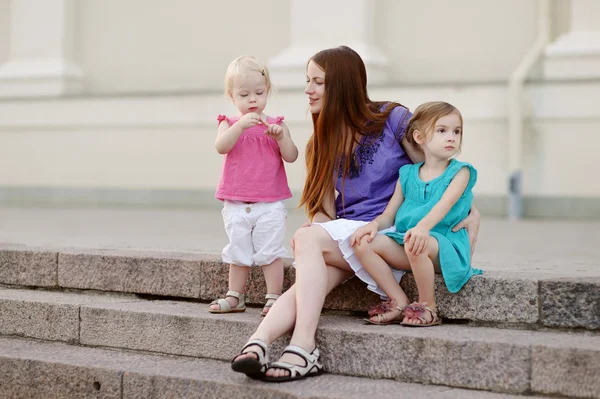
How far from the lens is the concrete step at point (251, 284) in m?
3.44

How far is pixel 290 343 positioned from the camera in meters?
3.42

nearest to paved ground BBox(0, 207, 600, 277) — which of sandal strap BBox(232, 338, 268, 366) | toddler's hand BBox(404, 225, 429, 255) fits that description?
toddler's hand BBox(404, 225, 429, 255)

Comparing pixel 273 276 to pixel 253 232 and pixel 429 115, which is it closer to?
pixel 253 232

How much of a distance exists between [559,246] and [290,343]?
278cm

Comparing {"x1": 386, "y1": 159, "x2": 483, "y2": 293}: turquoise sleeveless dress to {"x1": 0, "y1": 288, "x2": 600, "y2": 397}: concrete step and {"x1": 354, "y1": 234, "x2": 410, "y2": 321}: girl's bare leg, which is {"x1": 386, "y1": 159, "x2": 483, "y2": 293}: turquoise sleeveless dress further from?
{"x1": 0, "y1": 288, "x2": 600, "y2": 397}: concrete step

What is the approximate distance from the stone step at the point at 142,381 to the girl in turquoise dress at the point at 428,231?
0.37 meters

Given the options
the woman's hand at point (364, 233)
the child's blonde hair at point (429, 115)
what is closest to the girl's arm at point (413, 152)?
the child's blonde hair at point (429, 115)

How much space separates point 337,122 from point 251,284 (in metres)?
0.82

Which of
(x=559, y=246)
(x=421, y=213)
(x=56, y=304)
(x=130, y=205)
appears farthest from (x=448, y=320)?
(x=130, y=205)

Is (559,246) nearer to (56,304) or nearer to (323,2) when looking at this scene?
(56,304)

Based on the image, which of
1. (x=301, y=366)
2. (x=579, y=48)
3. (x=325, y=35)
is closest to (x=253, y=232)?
(x=301, y=366)

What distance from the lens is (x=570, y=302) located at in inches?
135

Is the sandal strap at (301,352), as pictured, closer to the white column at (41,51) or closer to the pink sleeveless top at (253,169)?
the pink sleeveless top at (253,169)

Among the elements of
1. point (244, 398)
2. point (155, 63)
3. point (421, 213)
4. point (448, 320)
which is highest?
point (155, 63)
